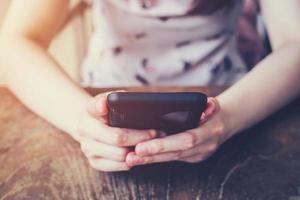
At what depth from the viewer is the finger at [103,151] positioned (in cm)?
59

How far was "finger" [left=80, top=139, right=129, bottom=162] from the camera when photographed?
59cm

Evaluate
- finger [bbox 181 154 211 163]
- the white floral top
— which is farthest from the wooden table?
the white floral top

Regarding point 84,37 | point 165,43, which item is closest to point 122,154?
point 165,43

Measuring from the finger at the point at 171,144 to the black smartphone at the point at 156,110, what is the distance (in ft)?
0.03

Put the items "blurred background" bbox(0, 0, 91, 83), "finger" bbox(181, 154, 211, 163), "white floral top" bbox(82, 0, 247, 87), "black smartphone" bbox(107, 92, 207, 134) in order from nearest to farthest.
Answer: "black smartphone" bbox(107, 92, 207, 134) → "finger" bbox(181, 154, 211, 163) → "white floral top" bbox(82, 0, 247, 87) → "blurred background" bbox(0, 0, 91, 83)

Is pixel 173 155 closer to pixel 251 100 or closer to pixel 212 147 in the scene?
pixel 212 147

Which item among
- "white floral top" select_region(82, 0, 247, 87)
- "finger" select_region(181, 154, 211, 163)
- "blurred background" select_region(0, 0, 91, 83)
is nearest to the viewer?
"finger" select_region(181, 154, 211, 163)

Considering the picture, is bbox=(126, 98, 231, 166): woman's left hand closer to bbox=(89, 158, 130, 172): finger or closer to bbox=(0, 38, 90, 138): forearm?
bbox=(89, 158, 130, 172): finger

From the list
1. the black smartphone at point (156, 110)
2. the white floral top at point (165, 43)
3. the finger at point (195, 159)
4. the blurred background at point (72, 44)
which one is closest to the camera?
the black smartphone at point (156, 110)

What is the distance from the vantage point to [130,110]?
53cm

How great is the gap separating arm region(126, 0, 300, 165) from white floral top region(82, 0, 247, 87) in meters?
0.11

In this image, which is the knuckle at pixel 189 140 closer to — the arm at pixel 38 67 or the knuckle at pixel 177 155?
the knuckle at pixel 177 155

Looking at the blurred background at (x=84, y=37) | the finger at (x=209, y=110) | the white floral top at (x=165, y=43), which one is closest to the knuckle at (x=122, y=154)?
the finger at (x=209, y=110)

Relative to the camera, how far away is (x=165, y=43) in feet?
3.03
